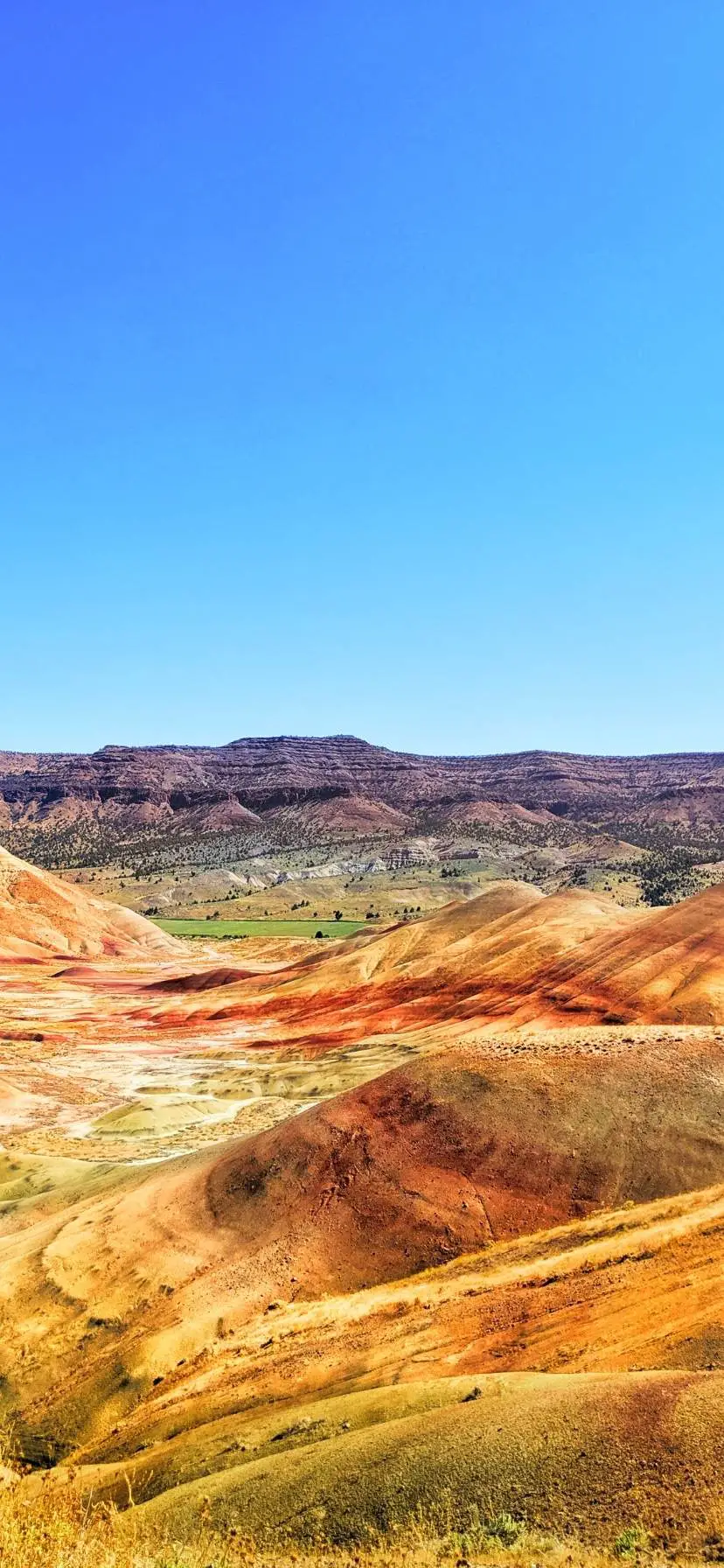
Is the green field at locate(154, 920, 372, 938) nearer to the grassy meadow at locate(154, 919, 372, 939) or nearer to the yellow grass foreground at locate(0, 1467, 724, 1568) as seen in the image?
the grassy meadow at locate(154, 919, 372, 939)

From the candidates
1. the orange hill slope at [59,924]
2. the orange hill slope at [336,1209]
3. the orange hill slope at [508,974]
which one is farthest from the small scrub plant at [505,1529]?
the orange hill slope at [59,924]

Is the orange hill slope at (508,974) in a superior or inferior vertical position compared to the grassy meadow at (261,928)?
superior

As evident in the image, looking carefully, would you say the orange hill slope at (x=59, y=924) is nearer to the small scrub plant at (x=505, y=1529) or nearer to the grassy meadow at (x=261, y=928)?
the grassy meadow at (x=261, y=928)

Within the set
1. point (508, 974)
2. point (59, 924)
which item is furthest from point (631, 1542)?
point (59, 924)

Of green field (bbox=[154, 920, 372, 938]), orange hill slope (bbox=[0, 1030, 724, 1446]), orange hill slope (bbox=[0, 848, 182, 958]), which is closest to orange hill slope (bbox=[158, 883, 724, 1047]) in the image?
orange hill slope (bbox=[0, 1030, 724, 1446])

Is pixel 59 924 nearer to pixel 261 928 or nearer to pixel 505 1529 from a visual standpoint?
pixel 261 928

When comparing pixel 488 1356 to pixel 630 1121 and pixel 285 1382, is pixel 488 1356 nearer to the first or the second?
pixel 285 1382

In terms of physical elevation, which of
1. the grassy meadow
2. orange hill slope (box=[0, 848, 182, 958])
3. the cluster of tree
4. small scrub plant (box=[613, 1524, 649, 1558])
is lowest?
the grassy meadow
